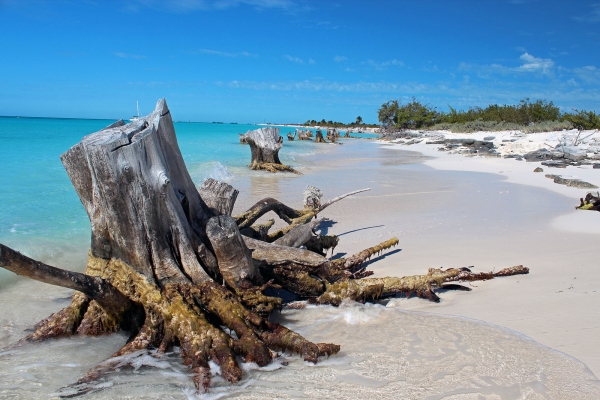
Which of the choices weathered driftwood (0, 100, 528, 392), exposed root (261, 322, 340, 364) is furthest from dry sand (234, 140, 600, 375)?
weathered driftwood (0, 100, 528, 392)

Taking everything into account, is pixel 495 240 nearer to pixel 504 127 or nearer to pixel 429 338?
pixel 429 338

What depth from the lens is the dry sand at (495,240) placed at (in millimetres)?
3787

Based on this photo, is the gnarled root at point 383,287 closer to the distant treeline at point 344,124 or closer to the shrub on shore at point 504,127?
the shrub on shore at point 504,127

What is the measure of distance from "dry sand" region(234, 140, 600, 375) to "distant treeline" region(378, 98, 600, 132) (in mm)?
22921

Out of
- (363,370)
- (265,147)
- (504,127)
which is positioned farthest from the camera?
(504,127)

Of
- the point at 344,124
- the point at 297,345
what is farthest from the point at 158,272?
the point at 344,124

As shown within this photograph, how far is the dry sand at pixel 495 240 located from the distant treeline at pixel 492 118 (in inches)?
902

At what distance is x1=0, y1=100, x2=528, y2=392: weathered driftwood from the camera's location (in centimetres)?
296

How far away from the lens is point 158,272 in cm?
335

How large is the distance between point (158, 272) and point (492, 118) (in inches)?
2319

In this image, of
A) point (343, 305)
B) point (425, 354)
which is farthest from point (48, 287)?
point (425, 354)

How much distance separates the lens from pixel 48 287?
4664 mm

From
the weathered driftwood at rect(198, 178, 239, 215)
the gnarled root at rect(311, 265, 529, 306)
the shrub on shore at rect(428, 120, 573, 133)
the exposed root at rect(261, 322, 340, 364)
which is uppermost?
the shrub on shore at rect(428, 120, 573, 133)

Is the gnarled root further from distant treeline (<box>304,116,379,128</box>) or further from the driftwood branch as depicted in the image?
distant treeline (<box>304,116,379,128</box>)
